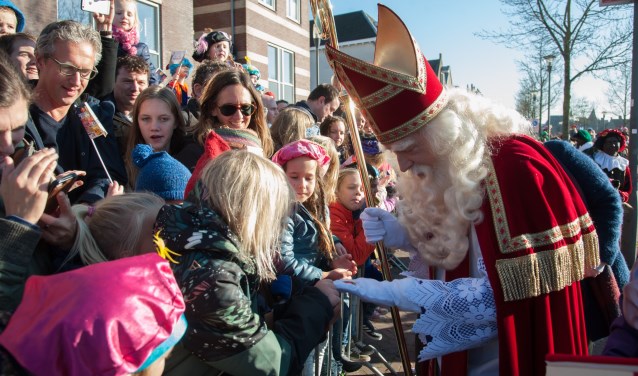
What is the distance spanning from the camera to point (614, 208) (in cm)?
200

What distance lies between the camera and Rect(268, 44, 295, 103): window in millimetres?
18625

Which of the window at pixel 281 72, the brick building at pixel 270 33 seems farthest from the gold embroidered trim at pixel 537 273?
the window at pixel 281 72

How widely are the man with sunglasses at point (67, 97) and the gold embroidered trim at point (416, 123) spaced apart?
63.5 inches

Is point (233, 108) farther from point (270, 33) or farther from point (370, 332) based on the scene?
point (270, 33)

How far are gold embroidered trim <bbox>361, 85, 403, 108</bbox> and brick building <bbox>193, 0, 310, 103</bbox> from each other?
46.7 feet

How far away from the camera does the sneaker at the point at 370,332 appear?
477 centimetres

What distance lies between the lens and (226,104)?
10.1ft

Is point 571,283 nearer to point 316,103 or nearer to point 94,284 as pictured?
point 94,284

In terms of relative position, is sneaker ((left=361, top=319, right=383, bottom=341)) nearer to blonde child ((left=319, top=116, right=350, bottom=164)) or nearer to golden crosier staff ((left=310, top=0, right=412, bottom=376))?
blonde child ((left=319, top=116, right=350, bottom=164))

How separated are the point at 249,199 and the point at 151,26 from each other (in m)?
11.8

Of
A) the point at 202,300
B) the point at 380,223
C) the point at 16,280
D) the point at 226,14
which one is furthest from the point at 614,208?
the point at 226,14

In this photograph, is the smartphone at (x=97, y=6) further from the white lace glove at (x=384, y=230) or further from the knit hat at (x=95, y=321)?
the knit hat at (x=95, y=321)

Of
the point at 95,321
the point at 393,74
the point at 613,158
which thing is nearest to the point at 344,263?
the point at 393,74

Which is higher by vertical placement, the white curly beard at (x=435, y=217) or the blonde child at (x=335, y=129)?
the blonde child at (x=335, y=129)
